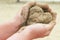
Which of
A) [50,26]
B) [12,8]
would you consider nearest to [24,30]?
[50,26]

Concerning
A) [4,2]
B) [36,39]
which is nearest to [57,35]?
[36,39]

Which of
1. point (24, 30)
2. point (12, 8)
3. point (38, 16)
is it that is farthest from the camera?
point (12, 8)

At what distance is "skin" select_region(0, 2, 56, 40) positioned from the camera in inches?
33.4

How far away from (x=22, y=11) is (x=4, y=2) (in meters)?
2.08

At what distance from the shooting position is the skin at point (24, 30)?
2.79 feet

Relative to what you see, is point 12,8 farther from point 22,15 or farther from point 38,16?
point 38,16

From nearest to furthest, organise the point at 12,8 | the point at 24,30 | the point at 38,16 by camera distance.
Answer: the point at 24,30 < the point at 38,16 < the point at 12,8

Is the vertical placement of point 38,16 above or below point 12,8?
above

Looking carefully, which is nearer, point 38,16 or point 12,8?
point 38,16

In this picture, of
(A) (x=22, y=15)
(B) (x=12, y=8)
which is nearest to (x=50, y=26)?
(A) (x=22, y=15)

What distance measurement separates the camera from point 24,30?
874mm

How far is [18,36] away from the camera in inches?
33.5

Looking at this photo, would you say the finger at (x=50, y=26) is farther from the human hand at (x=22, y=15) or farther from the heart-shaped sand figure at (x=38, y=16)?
the human hand at (x=22, y=15)

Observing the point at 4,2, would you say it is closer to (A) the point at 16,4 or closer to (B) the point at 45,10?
(A) the point at 16,4
